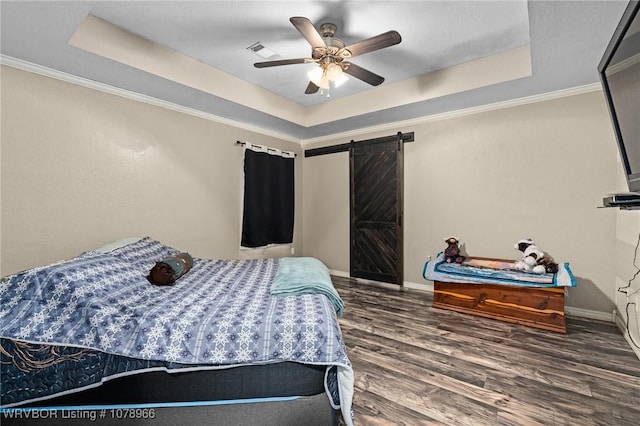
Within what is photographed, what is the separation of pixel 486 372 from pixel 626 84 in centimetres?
189

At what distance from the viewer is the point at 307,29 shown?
2.14 meters

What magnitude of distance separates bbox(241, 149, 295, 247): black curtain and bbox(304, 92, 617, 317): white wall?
151cm

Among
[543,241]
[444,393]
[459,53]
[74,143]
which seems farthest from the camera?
[543,241]

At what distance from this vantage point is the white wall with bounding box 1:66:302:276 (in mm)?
2561

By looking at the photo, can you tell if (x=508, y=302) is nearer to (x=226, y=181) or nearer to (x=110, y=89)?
(x=226, y=181)

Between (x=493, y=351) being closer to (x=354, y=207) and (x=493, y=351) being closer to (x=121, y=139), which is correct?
(x=354, y=207)

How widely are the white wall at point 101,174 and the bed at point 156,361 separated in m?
1.49

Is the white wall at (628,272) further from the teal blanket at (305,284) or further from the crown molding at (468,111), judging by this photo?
the teal blanket at (305,284)

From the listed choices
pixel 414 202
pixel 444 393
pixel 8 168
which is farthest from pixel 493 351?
pixel 8 168

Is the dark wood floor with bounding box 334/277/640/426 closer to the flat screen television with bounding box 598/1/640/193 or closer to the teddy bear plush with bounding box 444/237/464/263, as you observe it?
the teddy bear plush with bounding box 444/237/464/263

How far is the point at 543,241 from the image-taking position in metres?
3.37

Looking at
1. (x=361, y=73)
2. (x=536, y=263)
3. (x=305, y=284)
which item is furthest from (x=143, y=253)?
(x=536, y=263)

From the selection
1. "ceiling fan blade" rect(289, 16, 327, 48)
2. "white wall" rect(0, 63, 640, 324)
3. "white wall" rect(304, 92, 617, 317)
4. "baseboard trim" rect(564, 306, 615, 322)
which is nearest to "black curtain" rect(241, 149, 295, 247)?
"white wall" rect(0, 63, 640, 324)

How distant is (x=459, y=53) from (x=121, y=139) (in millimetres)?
3725
